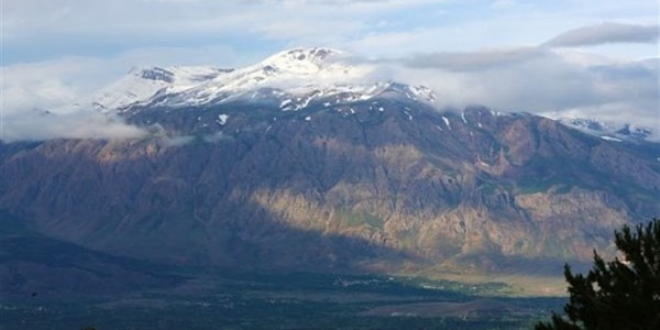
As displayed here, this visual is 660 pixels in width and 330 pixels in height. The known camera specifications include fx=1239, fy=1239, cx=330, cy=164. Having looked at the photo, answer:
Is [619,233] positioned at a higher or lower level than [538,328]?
higher

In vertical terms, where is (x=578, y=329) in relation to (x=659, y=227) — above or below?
below

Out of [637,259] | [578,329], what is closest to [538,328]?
[578,329]

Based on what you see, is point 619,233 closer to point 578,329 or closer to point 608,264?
point 608,264

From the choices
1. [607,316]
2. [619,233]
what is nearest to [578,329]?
[607,316]

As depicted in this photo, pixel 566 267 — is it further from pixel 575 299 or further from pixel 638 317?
pixel 638 317

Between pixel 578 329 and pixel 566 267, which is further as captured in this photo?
pixel 566 267

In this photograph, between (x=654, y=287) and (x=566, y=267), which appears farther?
(x=566, y=267)
